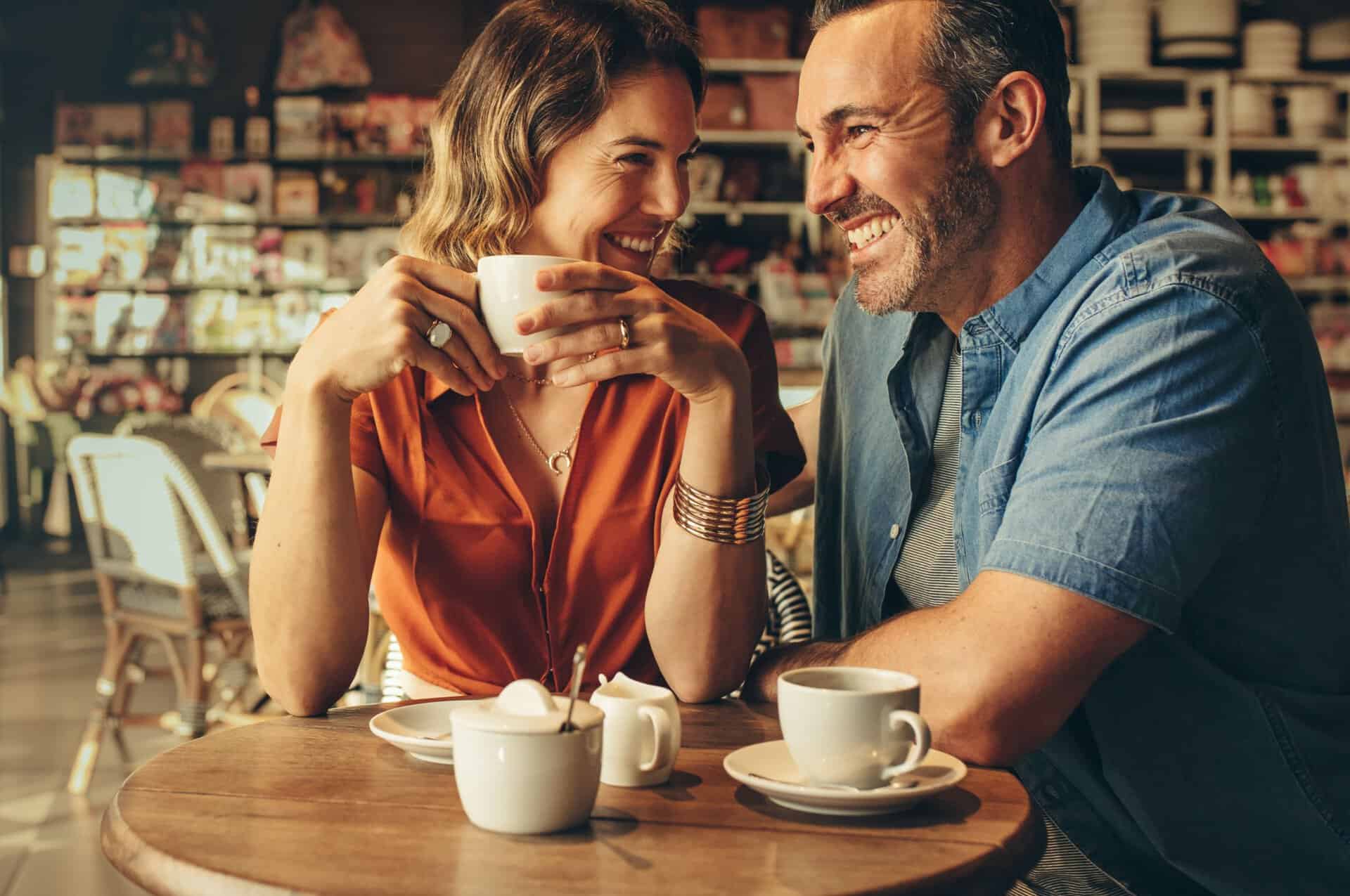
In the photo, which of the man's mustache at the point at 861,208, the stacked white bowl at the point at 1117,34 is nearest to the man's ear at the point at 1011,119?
the man's mustache at the point at 861,208

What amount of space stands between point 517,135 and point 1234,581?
35.0 inches

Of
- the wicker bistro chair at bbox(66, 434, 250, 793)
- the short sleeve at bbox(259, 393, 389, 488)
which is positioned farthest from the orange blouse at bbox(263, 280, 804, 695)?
the wicker bistro chair at bbox(66, 434, 250, 793)

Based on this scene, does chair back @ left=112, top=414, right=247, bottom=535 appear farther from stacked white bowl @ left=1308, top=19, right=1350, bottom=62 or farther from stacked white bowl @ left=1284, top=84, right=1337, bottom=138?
stacked white bowl @ left=1308, top=19, right=1350, bottom=62

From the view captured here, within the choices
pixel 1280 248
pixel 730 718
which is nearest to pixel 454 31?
pixel 1280 248

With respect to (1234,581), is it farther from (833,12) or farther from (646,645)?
(833,12)

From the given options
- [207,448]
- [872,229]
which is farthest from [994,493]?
[207,448]

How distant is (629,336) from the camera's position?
1107 mm

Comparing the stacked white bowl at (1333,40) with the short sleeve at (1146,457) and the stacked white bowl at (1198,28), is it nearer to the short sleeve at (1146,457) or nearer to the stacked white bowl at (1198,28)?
the stacked white bowl at (1198,28)

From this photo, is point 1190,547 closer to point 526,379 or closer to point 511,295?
point 511,295

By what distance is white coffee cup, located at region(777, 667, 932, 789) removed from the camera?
860 millimetres

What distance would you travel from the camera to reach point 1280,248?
675 centimetres

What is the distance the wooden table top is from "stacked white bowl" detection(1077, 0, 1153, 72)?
15.1 feet

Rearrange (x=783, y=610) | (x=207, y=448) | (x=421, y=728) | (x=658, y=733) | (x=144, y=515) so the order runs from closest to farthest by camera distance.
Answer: (x=658, y=733) < (x=421, y=728) < (x=783, y=610) < (x=144, y=515) < (x=207, y=448)

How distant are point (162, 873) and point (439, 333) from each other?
487 millimetres
